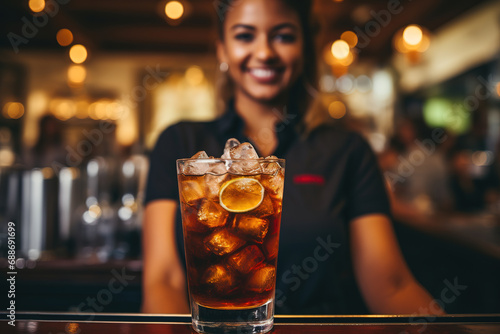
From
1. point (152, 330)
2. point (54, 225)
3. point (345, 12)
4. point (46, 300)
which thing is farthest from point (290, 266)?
point (345, 12)

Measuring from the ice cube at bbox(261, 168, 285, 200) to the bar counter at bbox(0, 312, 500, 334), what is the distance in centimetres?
21

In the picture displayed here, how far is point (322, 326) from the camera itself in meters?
0.68

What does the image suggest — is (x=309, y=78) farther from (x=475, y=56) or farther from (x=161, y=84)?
(x=161, y=84)

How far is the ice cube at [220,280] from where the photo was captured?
0.65 metres

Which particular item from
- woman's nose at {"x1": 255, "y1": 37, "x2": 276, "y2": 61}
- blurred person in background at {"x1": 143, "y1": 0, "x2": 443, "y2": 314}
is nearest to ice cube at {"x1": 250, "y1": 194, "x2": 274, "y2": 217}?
blurred person in background at {"x1": 143, "y1": 0, "x2": 443, "y2": 314}

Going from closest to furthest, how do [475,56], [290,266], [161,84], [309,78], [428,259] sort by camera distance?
[290,266] < [309,78] < [428,259] < [475,56] < [161,84]

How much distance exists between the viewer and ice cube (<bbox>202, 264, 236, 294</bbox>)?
65 centimetres

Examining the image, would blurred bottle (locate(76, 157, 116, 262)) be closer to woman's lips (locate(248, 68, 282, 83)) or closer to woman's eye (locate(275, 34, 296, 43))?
woman's lips (locate(248, 68, 282, 83))

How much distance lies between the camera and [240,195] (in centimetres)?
66

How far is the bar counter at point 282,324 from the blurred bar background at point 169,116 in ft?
3.48

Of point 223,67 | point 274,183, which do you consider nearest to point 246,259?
point 274,183

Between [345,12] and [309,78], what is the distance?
16.8ft

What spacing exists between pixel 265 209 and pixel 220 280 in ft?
0.41

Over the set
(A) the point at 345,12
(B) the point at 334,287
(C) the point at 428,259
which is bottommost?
(C) the point at 428,259
